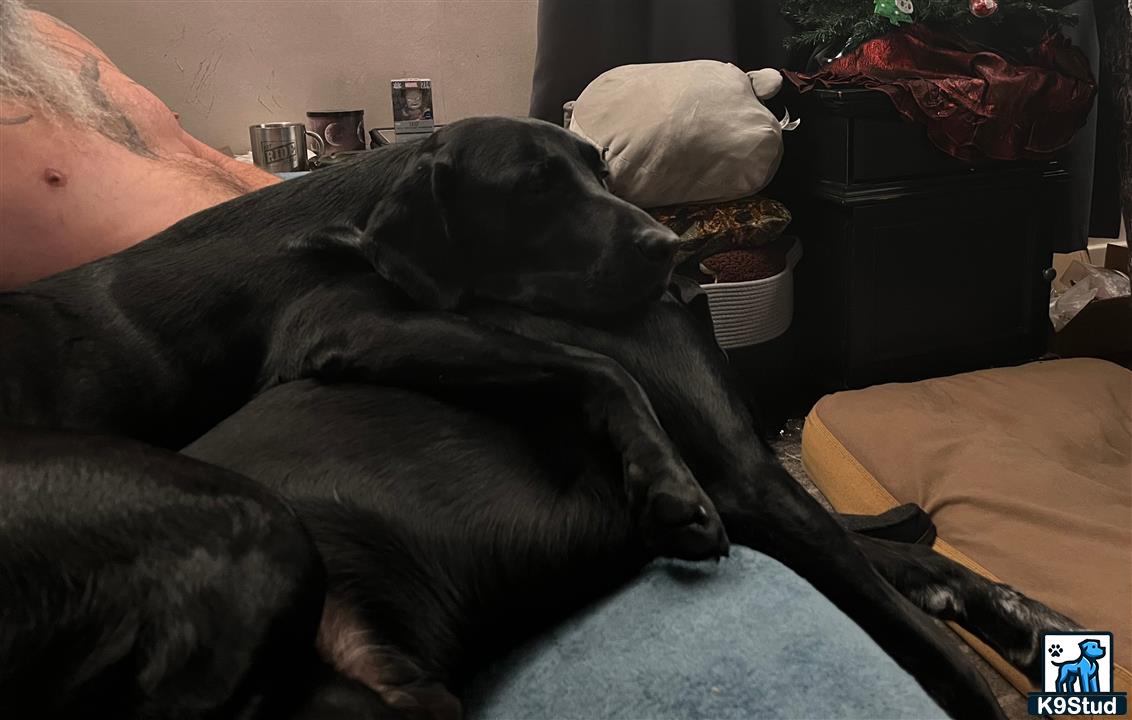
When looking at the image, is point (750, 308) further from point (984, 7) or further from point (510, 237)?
point (510, 237)

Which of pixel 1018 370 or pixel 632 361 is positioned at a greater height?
pixel 632 361

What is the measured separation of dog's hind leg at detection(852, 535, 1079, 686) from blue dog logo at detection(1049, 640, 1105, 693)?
1.7 inches

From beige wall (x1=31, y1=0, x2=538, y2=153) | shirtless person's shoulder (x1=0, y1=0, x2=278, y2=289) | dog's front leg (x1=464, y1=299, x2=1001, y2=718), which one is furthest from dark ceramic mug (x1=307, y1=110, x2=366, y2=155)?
dog's front leg (x1=464, y1=299, x2=1001, y2=718)

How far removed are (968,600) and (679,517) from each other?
12.1 inches

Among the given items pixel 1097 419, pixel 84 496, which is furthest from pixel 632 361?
pixel 1097 419

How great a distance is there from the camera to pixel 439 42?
8.78 ft

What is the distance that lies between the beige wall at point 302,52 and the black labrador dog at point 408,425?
6.83 ft

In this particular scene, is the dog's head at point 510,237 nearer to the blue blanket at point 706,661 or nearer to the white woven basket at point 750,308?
the blue blanket at point 706,661

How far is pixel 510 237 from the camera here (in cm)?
65

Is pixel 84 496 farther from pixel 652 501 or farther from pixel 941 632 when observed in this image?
pixel 941 632

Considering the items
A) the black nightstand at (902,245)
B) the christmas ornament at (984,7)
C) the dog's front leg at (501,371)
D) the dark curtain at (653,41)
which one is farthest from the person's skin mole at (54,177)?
the christmas ornament at (984,7)

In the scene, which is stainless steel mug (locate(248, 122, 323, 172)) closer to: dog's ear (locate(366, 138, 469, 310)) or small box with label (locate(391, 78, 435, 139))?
small box with label (locate(391, 78, 435, 139))

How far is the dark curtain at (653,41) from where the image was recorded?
2.56 meters

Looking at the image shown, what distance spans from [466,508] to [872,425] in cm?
158
